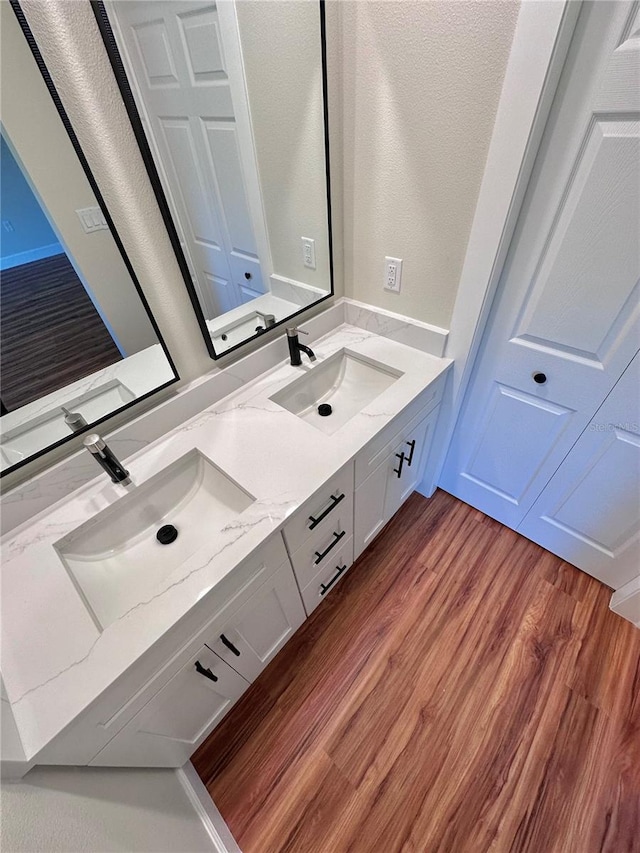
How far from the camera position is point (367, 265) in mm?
1330

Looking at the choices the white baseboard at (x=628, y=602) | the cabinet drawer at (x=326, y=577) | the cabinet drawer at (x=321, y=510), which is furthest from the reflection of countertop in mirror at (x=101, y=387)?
the white baseboard at (x=628, y=602)

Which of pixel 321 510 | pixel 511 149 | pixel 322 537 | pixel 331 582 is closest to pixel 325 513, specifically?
pixel 321 510

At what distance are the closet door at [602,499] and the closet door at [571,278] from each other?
0.04 m

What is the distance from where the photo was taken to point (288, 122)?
1.11 meters

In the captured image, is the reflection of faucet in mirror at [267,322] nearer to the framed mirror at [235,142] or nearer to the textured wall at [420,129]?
the framed mirror at [235,142]

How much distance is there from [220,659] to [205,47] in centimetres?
157

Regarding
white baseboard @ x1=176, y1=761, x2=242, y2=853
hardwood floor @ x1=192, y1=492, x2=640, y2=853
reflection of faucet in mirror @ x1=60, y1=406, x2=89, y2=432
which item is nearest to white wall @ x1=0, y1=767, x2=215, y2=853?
white baseboard @ x1=176, y1=761, x2=242, y2=853

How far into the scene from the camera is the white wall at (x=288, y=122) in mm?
972

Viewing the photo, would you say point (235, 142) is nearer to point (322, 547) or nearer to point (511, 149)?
point (511, 149)

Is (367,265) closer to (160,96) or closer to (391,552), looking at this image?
(160,96)

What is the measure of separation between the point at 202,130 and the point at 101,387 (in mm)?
734

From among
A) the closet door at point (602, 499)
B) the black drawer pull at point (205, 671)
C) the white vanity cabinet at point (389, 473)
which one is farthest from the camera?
the white vanity cabinet at point (389, 473)

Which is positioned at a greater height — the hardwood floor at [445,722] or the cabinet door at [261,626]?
the cabinet door at [261,626]

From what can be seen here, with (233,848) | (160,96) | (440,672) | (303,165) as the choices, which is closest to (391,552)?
(440,672)
